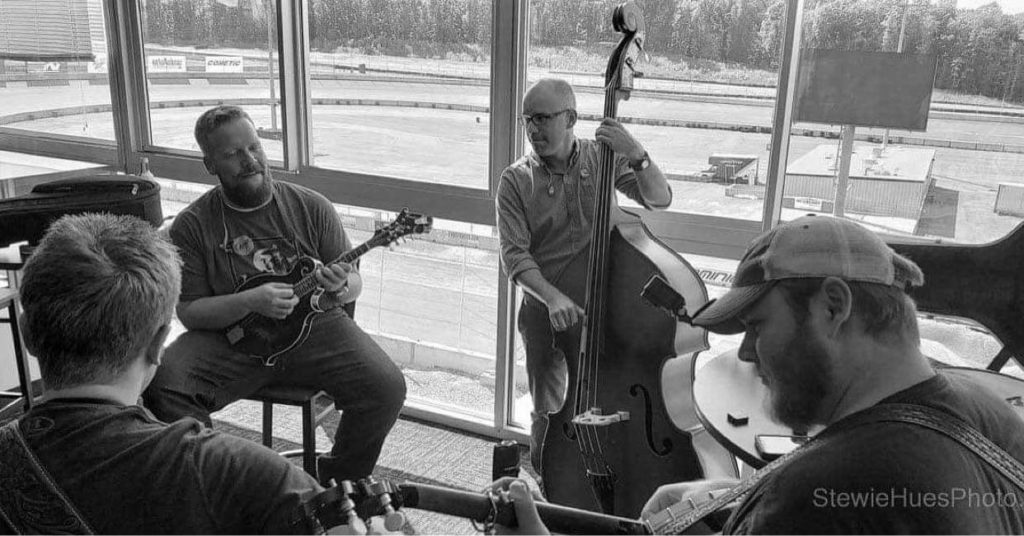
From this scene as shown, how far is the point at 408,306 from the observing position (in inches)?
136

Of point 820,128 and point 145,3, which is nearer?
point 820,128

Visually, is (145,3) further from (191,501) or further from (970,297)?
(970,297)

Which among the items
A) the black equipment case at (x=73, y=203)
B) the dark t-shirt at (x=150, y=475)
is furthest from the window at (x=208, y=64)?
the dark t-shirt at (x=150, y=475)

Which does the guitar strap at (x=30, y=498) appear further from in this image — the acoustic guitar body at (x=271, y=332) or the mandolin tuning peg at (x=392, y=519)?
the acoustic guitar body at (x=271, y=332)

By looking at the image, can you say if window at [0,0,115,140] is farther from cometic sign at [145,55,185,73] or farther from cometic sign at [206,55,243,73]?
cometic sign at [206,55,243,73]

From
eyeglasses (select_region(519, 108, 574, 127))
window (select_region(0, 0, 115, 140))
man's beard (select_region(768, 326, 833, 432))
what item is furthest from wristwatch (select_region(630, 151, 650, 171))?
window (select_region(0, 0, 115, 140))

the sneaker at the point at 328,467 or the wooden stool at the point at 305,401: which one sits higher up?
the wooden stool at the point at 305,401

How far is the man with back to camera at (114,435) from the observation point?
3.68ft

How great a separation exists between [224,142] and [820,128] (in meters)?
1.90

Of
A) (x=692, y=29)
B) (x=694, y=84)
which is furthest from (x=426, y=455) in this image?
(x=692, y=29)

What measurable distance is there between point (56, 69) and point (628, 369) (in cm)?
327

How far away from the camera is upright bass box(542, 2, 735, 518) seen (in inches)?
82.7

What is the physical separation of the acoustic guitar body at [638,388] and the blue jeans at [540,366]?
1.08 feet

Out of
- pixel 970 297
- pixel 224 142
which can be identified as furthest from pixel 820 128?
pixel 224 142
